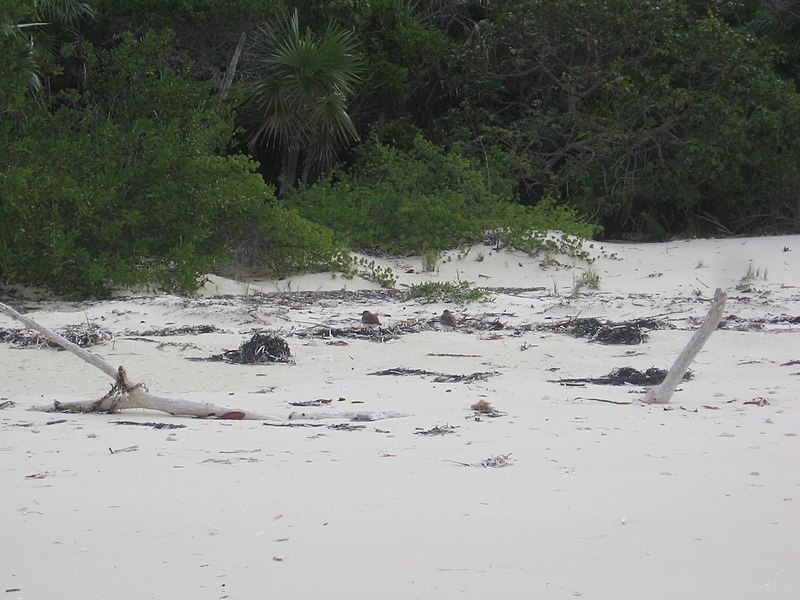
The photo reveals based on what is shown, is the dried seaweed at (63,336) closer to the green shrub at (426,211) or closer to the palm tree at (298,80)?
the green shrub at (426,211)

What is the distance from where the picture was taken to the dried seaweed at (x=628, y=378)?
5.46 m

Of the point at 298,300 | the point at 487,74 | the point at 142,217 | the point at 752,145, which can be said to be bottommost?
the point at 298,300

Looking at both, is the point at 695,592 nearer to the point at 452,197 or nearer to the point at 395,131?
the point at 452,197

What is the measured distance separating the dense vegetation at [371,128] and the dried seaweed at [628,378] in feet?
15.9

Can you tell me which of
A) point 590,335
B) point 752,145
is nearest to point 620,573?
point 590,335

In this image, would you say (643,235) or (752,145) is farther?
(643,235)

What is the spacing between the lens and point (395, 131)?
15102 mm

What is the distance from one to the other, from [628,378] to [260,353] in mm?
2151

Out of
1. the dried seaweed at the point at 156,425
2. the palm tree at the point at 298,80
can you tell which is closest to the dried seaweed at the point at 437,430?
the dried seaweed at the point at 156,425

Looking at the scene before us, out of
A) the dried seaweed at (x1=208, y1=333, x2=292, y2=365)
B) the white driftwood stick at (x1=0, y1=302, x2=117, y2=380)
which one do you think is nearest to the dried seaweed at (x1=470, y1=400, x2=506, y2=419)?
the white driftwood stick at (x1=0, y1=302, x2=117, y2=380)

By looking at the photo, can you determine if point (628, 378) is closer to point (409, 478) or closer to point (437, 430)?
point (437, 430)

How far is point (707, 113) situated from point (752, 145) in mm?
806

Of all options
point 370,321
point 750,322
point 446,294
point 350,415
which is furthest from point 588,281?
point 350,415

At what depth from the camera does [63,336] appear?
6559 millimetres
